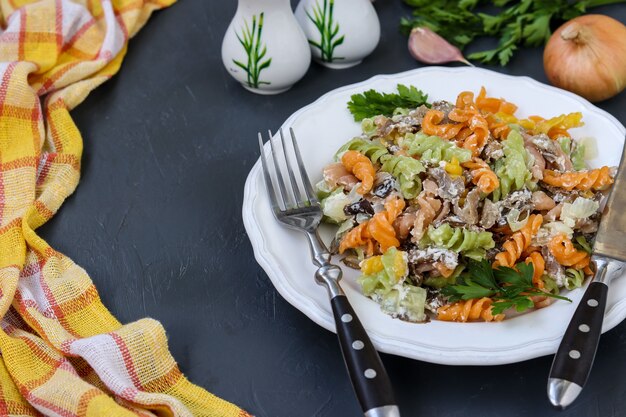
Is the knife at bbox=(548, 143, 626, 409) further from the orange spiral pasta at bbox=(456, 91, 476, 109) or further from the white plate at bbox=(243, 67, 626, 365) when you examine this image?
the orange spiral pasta at bbox=(456, 91, 476, 109)

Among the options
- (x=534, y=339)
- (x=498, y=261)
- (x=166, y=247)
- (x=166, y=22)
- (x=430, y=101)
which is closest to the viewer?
(x=534, y=339)

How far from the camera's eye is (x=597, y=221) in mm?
1882

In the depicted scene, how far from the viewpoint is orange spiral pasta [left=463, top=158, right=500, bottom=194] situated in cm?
184

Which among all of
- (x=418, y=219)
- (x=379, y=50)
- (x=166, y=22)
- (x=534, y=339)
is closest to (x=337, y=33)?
(x=379, y=50)

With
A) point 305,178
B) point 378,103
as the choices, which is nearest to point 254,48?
point 378,103

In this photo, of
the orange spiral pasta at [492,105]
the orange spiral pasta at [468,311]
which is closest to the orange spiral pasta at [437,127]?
the orange spiral pasta at [492,105]

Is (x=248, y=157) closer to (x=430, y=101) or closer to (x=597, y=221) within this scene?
(x=430, y=101)

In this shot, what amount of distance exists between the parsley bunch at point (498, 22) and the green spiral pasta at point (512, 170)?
0.86m

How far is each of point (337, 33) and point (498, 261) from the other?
114 centimetres

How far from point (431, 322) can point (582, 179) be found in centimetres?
56

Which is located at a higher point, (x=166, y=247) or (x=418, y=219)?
(x=418, y=219)

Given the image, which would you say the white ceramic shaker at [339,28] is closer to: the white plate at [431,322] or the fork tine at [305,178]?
the white plate at [431,322]

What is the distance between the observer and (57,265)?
206 centimetres

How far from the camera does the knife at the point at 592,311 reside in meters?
1.49
